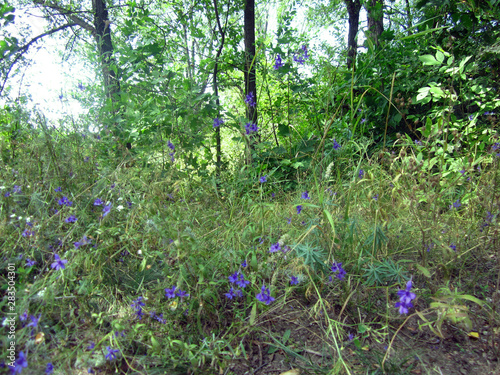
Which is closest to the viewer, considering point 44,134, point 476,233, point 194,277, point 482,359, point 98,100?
point 482,359

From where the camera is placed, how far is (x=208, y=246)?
1.72m

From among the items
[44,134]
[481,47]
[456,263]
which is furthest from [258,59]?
[456,263]

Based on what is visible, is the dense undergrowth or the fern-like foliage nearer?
the dense undergrowth

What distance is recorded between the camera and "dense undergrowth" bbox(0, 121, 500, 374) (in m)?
1.24

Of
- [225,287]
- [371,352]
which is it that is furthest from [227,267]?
A: [371,352]

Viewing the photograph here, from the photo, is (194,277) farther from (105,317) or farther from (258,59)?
(258,59)

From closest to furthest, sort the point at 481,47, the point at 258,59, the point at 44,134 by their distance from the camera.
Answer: the point at 44,134 → the point at 481,47 → the point at 258,59

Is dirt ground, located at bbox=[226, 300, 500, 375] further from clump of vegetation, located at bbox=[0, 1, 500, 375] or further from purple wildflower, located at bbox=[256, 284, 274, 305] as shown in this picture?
purple wildflower, located at bbox=[256, 284, 274, 305]

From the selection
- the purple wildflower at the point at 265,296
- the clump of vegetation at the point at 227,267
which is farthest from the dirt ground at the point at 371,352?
the purple wildflower at the point at 265,296

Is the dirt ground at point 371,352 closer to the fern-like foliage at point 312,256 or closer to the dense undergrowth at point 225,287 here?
the dense undergrowth at point 225,287

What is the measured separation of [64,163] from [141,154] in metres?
0.59

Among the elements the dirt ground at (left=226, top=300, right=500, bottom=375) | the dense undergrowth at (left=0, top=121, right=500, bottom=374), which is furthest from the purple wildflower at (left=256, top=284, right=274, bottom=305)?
the dirt ground at (left=226, top=300, right=500, bottom=375)

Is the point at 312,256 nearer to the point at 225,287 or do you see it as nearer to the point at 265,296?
the point at 265,296

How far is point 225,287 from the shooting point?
5.17ft
